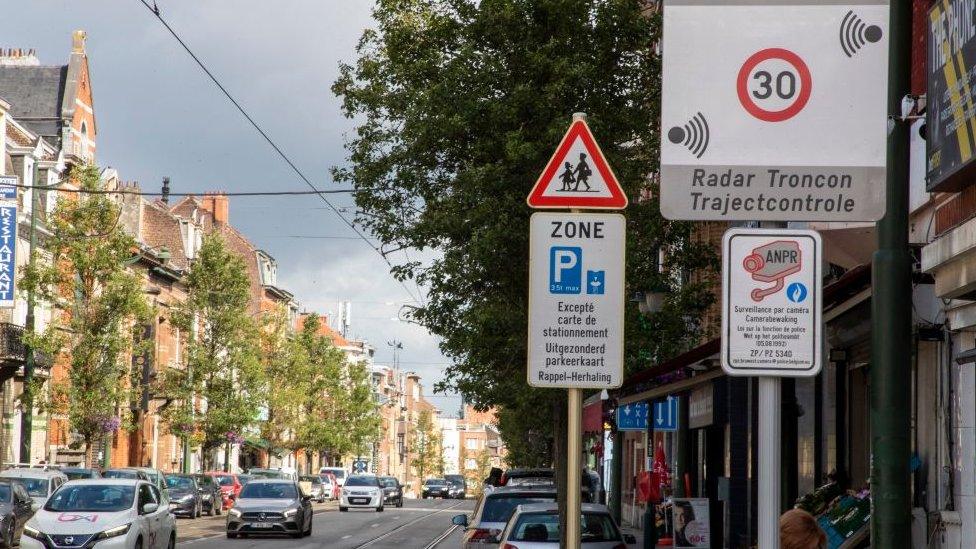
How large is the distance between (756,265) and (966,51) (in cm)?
568

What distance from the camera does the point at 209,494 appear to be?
2026 inches

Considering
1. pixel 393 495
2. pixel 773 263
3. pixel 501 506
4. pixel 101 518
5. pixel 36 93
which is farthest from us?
pixel 393 495

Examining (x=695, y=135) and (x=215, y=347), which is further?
(x=215, y=347)

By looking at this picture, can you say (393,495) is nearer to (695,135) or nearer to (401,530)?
(401,530)

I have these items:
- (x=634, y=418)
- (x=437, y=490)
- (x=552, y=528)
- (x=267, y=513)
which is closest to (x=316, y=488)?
(x=437, y=490)

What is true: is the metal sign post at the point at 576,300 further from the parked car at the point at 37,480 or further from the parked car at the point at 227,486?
the parked car at the point at 227,486

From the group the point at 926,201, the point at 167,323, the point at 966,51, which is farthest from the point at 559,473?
the point at 167,323

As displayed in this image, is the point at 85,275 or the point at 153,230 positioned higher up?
the point at 153,230

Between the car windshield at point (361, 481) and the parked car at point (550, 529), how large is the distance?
1797 inches

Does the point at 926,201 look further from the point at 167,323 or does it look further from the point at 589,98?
the point at 167,323

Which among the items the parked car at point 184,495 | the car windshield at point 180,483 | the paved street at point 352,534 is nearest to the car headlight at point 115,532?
the paved street at point 352,534

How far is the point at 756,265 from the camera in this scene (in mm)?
4906

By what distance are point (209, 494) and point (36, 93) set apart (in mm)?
18836

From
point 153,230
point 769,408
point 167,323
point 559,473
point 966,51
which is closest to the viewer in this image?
point 769,408
